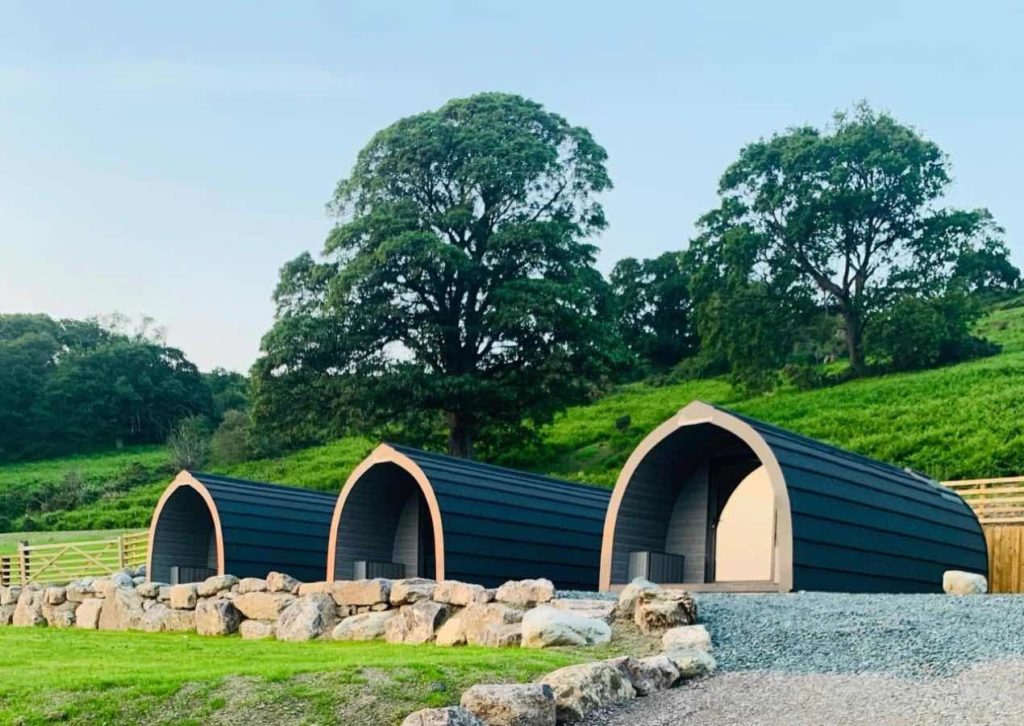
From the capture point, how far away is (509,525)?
15312mm

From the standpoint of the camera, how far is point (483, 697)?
6.47 metres

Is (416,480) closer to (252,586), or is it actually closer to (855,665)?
(252,586)

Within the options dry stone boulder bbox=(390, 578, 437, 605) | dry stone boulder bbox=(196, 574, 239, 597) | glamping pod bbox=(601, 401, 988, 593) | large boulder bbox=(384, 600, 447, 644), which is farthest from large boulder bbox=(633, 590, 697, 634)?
dry stone boulder bbox=(196, 574, 239, 597)

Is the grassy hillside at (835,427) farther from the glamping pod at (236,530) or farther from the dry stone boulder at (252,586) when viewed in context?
the dry stone boulder at (252,586)

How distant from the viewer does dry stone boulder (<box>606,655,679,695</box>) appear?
24.2 ft

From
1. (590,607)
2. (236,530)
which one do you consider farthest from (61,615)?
(590,607)

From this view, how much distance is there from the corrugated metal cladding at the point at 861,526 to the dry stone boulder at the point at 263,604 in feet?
18.5

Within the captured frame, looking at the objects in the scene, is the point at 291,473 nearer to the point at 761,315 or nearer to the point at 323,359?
the point at 323,359

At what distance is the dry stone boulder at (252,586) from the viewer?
1270 centimetres

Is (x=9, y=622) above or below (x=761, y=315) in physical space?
below

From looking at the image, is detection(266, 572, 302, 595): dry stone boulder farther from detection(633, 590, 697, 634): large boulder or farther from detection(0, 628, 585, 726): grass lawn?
detection(633, 590, 697, 634): large boulder

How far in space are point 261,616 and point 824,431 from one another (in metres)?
23.4

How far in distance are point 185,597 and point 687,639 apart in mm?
7744

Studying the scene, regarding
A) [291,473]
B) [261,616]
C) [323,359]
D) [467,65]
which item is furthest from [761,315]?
[261,616]
